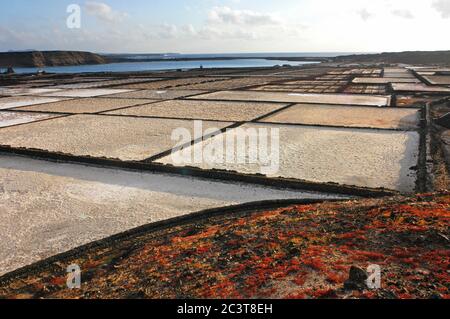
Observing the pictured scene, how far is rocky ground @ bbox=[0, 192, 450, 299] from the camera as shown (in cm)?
407

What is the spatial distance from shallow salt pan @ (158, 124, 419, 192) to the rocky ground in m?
2.21

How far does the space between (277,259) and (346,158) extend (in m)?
5.98

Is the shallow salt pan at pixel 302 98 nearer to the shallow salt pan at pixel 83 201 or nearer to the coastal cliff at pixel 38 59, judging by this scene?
the shallow salt pan at pixel 83 201

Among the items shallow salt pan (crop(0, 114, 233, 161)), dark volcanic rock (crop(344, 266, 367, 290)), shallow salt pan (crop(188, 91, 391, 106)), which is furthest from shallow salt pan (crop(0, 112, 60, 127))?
dark volcanic rock (crop(344, 266, 367, 290))

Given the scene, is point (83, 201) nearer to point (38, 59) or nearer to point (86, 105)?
point (86, 105)

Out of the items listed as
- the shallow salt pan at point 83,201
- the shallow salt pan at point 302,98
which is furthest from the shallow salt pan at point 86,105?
the shallow salt pan at point 83,201

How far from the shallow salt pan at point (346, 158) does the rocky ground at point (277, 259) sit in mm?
2209

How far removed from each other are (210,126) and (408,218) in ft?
31.5

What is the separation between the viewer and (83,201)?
24.8ft

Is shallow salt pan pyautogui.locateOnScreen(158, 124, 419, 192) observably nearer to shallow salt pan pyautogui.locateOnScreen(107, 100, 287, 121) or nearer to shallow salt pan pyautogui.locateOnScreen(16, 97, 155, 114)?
shallow salt pan pyautogui.locateOnScreen(107, 100, 287, 121)

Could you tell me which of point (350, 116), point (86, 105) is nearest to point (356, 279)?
point (350, 116)

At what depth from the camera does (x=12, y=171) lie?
9.59m

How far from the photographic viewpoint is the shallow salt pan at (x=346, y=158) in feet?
28.0
